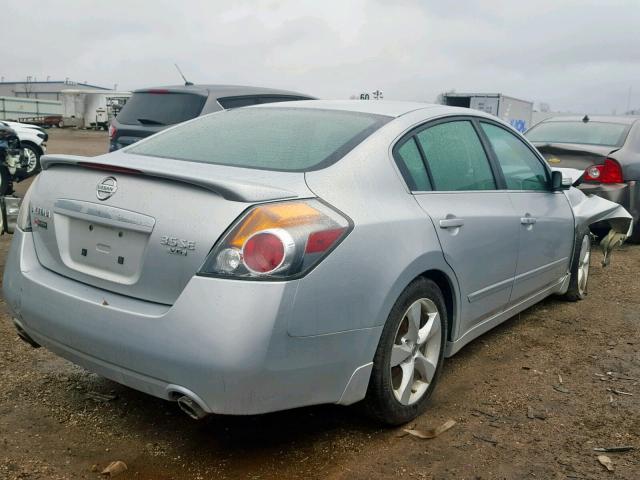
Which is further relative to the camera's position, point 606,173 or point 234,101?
point 234,101

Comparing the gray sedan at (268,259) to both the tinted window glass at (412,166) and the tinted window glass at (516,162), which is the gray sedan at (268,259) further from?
the tinted window glass at (516,162)

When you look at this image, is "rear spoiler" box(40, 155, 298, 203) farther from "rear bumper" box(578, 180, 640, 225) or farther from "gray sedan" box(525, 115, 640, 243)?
"rear bumper" box(578, 180, 640, 225)

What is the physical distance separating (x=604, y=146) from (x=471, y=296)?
5.21 meters

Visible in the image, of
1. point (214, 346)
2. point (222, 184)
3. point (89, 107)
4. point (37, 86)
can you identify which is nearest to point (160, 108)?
point (222, 184)

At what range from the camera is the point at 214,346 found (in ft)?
7.46

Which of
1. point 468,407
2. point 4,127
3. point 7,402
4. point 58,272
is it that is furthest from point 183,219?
point 4,127

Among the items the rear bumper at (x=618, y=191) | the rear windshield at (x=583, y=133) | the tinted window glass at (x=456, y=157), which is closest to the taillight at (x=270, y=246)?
the tinted window glass at (x=456, y=157)

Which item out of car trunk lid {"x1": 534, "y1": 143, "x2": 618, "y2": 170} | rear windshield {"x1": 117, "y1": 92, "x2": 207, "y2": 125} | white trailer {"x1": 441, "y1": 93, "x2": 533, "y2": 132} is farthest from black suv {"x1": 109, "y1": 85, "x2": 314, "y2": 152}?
white trailer {"x1": 441, "y1": 93, "x2": 533, "y2": 132}

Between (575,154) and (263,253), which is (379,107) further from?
(575,154)

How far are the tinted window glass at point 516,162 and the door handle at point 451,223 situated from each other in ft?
2.90

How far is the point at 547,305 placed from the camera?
17.4 ft

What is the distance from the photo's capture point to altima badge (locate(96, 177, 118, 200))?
2.65 meters

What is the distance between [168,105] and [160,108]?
0.13 metres

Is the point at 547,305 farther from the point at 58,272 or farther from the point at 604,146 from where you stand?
the point at 58,272
